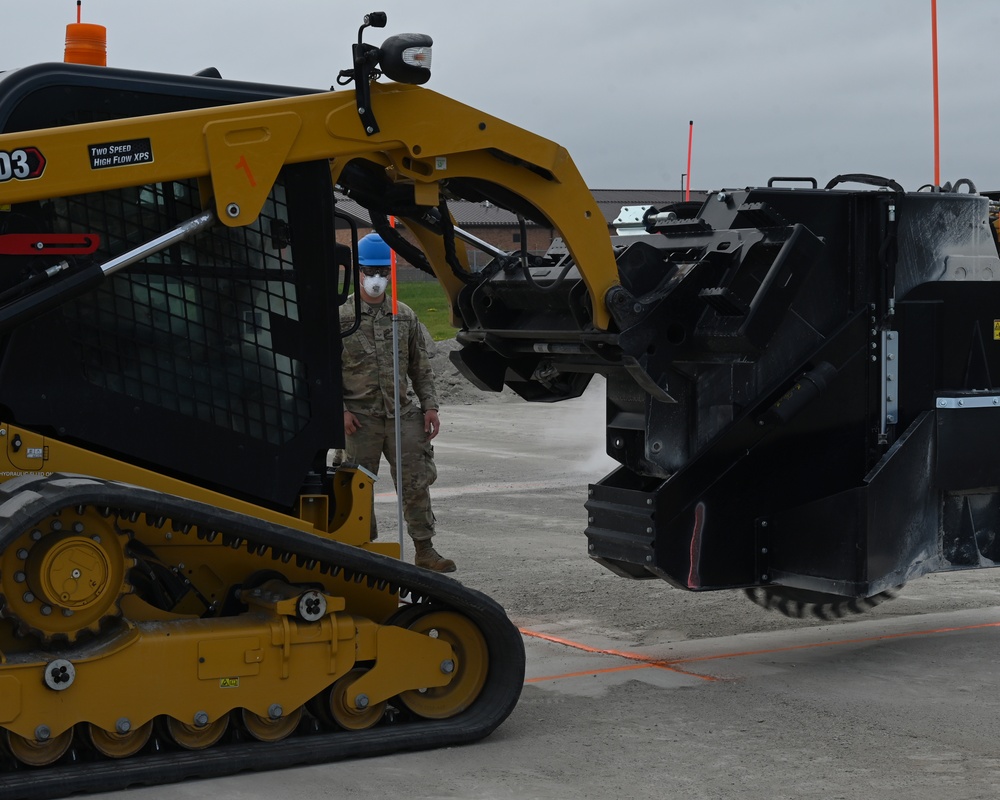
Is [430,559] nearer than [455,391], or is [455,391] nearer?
[430,559]

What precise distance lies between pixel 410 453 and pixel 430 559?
680 mm

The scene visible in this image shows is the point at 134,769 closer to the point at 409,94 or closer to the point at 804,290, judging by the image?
the point at 409,94

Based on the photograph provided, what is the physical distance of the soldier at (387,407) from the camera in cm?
913

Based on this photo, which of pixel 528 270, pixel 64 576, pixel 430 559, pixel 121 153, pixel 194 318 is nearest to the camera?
pixel 64 576

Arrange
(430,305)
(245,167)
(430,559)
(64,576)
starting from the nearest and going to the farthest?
1. (64,576)
2. (245,167)
3. (430,559)
4. (430,305)

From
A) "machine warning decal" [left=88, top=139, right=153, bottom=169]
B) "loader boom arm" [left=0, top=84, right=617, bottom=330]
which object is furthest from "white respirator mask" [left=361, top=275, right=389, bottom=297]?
"machine warning decal" [left=88, top=139, right=153, bottom=169]

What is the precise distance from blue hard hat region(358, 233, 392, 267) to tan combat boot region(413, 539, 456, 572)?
5.80 ft

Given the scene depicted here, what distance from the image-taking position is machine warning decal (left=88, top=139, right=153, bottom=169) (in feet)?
15.9

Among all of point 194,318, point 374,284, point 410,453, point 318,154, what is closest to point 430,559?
point 410,453

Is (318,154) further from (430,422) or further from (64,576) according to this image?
(430,422)

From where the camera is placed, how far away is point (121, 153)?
4879 mm

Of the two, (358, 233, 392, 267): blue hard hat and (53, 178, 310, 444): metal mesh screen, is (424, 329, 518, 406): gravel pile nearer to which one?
(358, 233, 392, 267): blue hard hat

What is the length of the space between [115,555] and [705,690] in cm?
265

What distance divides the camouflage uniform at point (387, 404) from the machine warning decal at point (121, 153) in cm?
416
